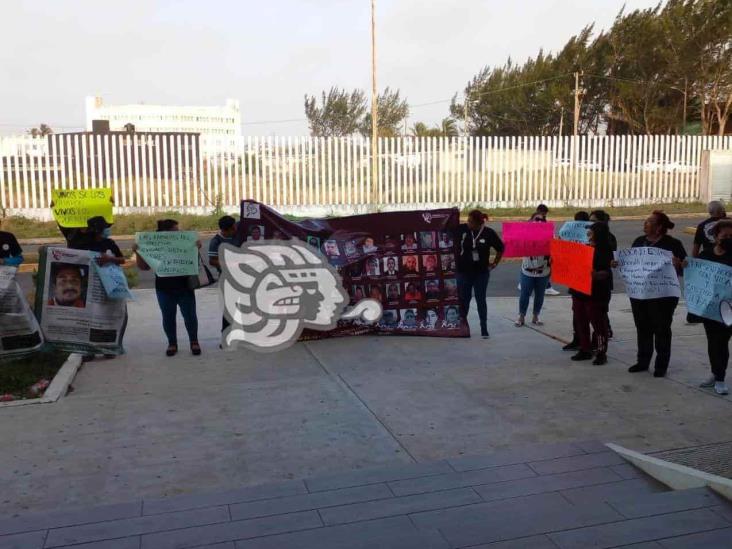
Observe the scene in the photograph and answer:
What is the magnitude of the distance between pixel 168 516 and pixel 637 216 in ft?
84.2

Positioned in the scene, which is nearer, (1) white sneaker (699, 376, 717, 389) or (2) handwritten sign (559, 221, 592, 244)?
(1) white sneaker (699, 376, 717, 389)

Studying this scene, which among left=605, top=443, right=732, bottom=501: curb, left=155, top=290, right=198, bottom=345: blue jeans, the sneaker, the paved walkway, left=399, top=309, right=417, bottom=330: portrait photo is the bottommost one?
the paved walkway

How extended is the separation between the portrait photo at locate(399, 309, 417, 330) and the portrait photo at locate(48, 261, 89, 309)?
3.64m

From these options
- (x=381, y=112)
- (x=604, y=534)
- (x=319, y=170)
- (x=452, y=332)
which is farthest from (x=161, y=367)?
(x=381, y=112)

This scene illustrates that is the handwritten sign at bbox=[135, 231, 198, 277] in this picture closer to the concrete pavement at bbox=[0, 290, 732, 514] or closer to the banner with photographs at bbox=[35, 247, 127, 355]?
the banner with photographs at bbox=[35, 247, 127, 355]

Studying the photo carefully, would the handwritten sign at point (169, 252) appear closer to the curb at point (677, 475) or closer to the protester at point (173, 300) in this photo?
the protester at point (173, 300)

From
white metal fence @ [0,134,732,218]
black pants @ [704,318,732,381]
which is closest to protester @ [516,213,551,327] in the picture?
black pants @ [704,318,732,381]

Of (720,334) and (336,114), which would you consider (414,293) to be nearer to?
(720,334)

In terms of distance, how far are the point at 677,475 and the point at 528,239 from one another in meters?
4.84

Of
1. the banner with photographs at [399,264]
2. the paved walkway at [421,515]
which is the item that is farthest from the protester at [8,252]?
the paved walkway at [421,515]

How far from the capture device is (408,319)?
30.1 ft

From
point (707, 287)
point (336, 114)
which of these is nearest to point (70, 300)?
point (707, 287)

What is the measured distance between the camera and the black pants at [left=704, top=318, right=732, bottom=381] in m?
6.48

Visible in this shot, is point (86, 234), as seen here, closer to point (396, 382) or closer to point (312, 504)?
point (396, 382)
